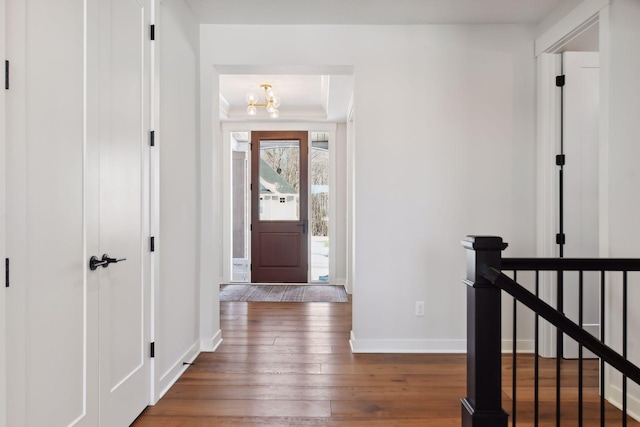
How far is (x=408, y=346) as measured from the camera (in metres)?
3.12

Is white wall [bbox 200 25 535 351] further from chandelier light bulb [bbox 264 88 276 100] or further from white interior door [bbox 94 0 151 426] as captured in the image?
chandelier light bulb [bbox 264 88 276 100]

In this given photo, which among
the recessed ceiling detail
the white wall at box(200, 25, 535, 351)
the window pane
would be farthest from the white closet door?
the window pane

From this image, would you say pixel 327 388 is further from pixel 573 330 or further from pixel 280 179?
pixel 280 179

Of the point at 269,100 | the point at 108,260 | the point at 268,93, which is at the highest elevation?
the point at 268,93

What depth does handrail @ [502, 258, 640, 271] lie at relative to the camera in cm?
158

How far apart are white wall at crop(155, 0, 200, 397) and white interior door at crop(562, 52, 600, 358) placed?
2960 millimetres

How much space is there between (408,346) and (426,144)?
169 cm

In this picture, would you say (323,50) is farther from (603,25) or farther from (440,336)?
(440,336)

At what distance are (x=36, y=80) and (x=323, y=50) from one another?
224 cm

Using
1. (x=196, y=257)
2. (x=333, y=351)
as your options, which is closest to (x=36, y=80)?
(x=196, y=257)

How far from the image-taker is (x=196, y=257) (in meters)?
3.06

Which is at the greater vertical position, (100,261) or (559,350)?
(100,261)

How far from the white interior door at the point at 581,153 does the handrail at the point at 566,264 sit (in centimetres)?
143

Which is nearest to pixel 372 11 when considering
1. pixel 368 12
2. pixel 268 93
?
pixel 368 12
